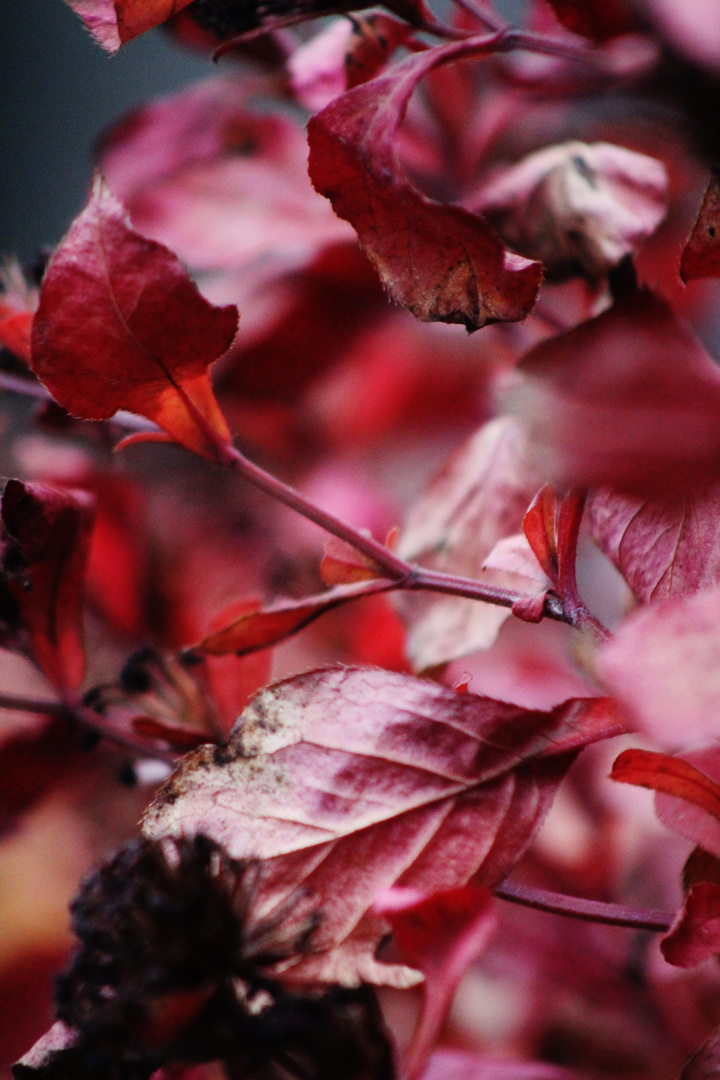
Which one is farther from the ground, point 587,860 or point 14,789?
point 14,789

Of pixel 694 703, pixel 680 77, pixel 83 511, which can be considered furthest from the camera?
pixel 680 77

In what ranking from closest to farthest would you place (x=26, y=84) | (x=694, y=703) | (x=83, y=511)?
(x=694, y=703), (x=83, y=511), (x=26, y=84)

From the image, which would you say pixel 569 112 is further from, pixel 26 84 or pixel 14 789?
pixel 26 84

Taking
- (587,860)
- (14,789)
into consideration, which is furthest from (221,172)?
(587,860)

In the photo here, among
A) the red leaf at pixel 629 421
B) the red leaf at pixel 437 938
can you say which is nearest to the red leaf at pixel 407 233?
the red leaf at pixel 629 421

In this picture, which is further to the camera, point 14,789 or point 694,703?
point 14,789

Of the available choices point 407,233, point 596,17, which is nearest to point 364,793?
point 407,233
